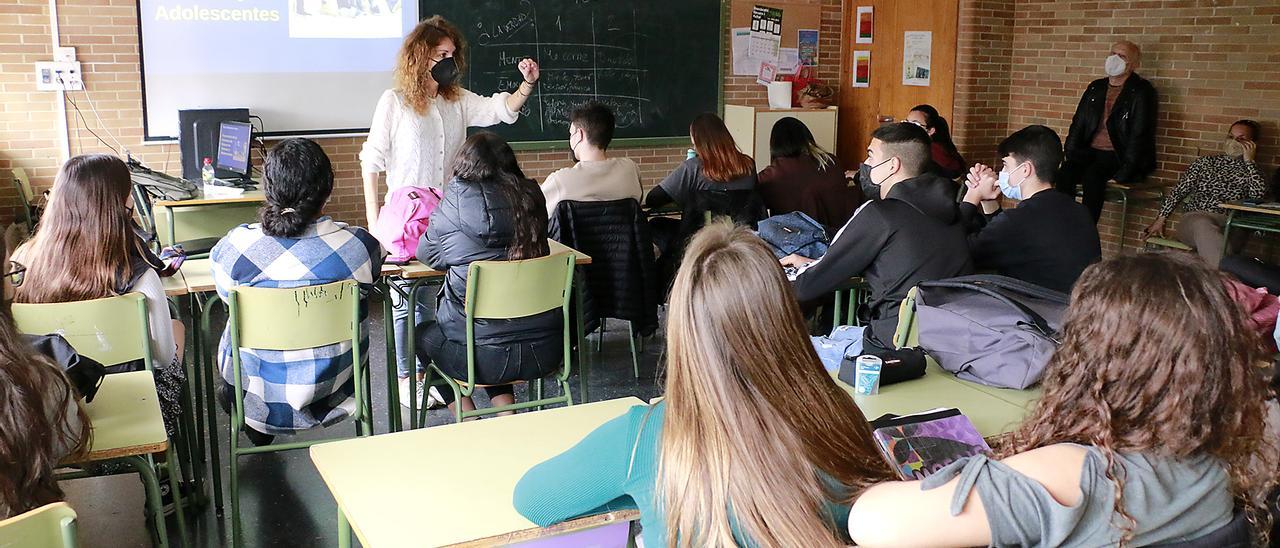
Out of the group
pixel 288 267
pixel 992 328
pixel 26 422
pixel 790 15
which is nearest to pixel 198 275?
pixel 288 267

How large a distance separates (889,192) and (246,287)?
92.0 inches

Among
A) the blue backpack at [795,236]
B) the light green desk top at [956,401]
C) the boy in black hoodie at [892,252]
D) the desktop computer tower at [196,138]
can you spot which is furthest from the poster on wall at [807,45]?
the light green desk top at [956,401]

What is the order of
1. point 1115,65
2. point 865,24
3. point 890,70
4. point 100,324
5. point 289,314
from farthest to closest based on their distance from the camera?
point 865,24, point 890,70, point 1115,65, point 289,314, point 100,324

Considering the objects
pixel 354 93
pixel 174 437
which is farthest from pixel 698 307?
pixel 354 93

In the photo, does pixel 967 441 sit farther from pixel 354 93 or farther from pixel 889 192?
pixel 354 93

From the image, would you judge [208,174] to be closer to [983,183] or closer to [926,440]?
[983,183]

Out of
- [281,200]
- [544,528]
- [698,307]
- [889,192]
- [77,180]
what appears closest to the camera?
[698,307]

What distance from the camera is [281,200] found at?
3262 mm

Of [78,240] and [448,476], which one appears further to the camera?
[78,240]

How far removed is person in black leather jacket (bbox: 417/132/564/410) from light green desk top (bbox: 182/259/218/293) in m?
0.76

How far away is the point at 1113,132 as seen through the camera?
7445mm

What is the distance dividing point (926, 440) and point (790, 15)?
22.2 ft

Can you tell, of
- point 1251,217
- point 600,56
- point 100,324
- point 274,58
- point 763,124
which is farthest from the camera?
point 763,124

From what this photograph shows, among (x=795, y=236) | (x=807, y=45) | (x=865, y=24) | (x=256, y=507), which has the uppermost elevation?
(x=865, y=24)
